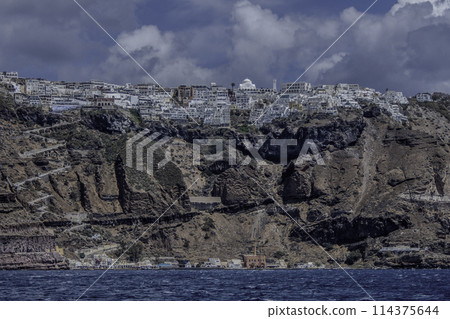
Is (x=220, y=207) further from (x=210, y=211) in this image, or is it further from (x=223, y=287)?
(x=223, y=287)

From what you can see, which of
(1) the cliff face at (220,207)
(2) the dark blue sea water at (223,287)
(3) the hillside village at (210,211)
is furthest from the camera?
(1) the cliff face at (220,207)

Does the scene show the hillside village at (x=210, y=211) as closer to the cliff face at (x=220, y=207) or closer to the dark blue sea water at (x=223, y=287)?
the cliff face at (x=220, y=207)

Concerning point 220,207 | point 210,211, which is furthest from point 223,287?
point 220,207

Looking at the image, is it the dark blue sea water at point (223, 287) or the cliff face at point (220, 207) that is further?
the cliff face at point (220, 207)

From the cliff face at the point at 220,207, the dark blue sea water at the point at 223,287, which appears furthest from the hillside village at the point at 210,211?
the dark blue sea water at the point at 223,287

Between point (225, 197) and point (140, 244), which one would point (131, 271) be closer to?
point (140, 244)
